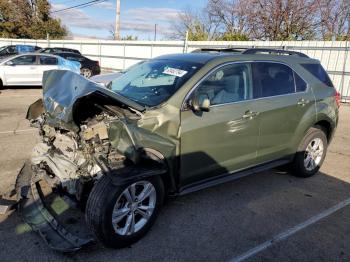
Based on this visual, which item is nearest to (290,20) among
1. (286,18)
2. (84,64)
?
(286,18)

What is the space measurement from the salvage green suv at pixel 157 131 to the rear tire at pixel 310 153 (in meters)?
0.21

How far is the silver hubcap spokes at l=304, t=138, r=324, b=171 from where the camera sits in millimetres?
5218

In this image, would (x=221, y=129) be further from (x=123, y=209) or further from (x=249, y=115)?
(x=123, y=209)

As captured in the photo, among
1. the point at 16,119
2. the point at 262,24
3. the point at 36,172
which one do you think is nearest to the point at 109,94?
the point at 36,172

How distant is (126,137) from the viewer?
3135mm

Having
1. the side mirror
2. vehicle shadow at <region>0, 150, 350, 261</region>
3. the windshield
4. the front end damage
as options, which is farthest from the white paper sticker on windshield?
vehicle shadow at <region>0, 150, 350, 261</region>

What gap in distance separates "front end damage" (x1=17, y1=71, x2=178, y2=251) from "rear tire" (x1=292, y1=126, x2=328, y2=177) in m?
2.44

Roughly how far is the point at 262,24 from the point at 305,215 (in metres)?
22.2

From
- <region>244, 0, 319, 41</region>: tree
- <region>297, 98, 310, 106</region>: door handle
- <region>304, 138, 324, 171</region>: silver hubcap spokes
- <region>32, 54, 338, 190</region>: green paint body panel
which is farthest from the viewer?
<region>244, 0, 319, 41</region>: tree

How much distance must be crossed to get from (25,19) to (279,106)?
47.0 meters

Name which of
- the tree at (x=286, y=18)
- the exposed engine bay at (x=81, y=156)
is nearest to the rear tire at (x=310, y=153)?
the exposed engine bay at (x=81, y=156)

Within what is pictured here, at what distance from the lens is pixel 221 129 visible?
3852 mm

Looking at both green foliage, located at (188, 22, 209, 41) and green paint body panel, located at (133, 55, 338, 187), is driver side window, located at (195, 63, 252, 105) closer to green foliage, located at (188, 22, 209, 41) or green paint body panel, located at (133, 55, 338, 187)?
green paint body panel, located at (133, 55, 338, 187)

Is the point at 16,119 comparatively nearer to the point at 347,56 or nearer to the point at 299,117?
the point at 299,117
